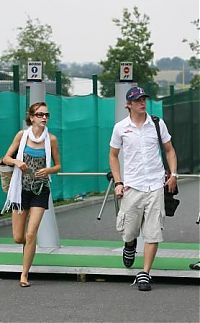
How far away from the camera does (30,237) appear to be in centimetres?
895

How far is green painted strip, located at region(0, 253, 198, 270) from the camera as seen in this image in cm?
952

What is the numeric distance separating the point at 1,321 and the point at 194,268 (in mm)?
2542

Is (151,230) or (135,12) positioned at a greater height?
(135,12)

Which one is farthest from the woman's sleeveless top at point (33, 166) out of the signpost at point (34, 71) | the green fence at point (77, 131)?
the green fence at point (77, 131)

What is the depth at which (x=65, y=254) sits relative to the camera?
33.9 feet

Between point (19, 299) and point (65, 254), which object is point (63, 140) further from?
point (19, 299)

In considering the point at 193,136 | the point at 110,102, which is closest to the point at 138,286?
the point at 110,102

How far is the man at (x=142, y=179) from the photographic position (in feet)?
28.6

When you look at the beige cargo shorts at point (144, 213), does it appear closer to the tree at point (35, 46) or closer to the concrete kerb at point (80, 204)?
the concrete kerb at point (80, 204)

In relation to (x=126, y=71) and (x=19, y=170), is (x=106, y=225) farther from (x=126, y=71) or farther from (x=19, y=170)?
(x=19, y=170)

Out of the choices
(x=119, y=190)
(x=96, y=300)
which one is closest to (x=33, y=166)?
(x=119, y=190)

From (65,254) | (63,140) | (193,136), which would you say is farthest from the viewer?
(193,136)

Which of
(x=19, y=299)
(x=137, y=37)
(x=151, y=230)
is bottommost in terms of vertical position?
(x=19, y=299)

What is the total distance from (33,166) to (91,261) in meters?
1.44
